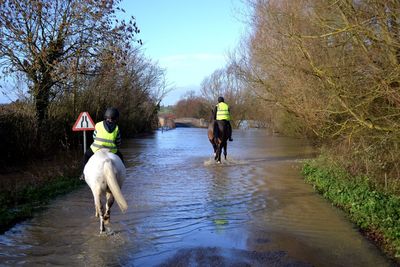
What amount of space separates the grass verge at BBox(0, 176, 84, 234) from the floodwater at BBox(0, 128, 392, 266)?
8.9 inches

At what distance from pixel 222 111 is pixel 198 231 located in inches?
379

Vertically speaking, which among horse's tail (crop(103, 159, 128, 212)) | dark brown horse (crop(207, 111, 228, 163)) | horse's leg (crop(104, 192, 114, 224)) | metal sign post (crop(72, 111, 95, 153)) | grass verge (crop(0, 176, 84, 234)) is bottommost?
grass verge (crop(0, 176, 84, 234))

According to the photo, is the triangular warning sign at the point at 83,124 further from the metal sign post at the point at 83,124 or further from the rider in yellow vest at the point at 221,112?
the rider in yellow vest at the point at 221,112

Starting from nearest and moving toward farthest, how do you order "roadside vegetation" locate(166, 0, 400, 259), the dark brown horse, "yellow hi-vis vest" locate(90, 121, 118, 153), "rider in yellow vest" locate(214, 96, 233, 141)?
"yellow hi-vis vest" locate(90, 121, 118, 153) → "roadside vegetation" locate(166, 0, 400, 259) → the dark brown horse → "rider in yellow vest" locate(214, 96, 233, 141)

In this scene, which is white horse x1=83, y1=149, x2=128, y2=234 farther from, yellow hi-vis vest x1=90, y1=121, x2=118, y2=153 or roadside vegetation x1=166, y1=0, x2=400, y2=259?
roadside vegetation x1=166, y1=0, x2=400, y2=259

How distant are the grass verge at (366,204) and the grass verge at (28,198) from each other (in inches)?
224

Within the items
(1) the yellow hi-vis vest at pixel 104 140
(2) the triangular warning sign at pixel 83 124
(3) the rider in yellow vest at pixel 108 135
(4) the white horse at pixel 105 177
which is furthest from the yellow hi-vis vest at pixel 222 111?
(4) the white horse at pixel 105 177

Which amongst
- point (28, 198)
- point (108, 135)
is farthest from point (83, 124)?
point (108, 135)

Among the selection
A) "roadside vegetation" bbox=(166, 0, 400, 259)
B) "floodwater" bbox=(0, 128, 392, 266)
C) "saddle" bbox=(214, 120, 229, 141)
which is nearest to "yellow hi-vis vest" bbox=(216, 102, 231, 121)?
"saddle" bbox=(214, 120, 229, 141)

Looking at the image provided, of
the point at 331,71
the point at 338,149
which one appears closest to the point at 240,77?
the point at 338,149

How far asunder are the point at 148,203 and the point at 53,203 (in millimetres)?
1925

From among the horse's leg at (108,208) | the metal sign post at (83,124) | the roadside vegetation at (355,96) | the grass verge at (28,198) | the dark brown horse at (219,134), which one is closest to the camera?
the horse's leg at (108,208)

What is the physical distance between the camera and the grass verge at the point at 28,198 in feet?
26.2

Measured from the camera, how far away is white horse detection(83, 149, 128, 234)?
689cm
